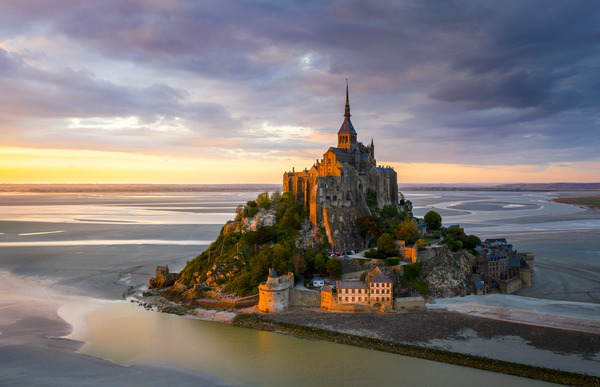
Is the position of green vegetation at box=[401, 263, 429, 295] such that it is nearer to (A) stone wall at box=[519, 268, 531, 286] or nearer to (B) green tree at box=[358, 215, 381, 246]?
(B) green tree at box=[358, 215, 381, 246]

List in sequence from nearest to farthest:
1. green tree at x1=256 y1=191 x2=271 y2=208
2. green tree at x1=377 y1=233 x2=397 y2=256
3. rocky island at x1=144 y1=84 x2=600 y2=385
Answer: rocky island at x1=144 y1=84 x2=600 y2=385, green tree at x1=377 y1=233 x2=397 y2=256, green tree at x1=256 y1=191 x2=271 y2=208

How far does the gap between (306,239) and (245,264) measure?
5.92m

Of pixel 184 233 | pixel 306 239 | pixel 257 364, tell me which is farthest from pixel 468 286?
pixel 184 233

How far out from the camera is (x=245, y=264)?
32062 mm

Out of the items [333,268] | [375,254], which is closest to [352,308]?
[333,268]

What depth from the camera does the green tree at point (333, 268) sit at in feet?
99.5

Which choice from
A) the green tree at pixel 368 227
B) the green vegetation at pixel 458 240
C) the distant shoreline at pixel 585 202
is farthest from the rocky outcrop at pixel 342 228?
the distant shoreline at pixel 585 202

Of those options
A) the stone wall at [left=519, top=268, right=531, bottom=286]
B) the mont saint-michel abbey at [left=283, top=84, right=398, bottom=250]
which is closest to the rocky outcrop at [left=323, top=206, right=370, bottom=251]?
the mont saint-michel abbey at [left=283, top=84, right=398, bottom=250]

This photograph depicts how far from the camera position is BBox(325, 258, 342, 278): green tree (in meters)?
30.3

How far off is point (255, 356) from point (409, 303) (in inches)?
464

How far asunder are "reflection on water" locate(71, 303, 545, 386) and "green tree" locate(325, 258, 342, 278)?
26.2ft

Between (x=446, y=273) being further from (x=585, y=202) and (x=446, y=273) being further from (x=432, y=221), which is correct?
(x=585, y=202)

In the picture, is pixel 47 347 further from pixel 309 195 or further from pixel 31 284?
pixel 309 195

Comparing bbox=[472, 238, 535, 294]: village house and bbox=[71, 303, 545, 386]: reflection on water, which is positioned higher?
bbox=[472, 238, 535, 294]: village house
